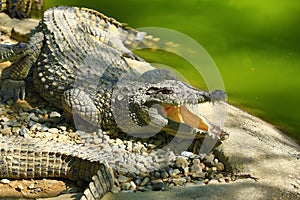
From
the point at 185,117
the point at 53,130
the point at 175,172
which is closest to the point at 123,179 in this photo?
the point at 175,172

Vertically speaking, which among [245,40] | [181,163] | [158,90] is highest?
[245,40]

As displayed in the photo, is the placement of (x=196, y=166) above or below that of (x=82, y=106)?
below

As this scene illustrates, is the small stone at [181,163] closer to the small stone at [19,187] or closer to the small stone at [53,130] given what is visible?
the small stone at [53,130]

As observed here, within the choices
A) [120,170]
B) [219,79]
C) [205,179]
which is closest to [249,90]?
[219,79]

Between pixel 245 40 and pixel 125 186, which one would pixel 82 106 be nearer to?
pixel 125 186

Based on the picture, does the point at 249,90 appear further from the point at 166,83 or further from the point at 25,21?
the point at 25,21
